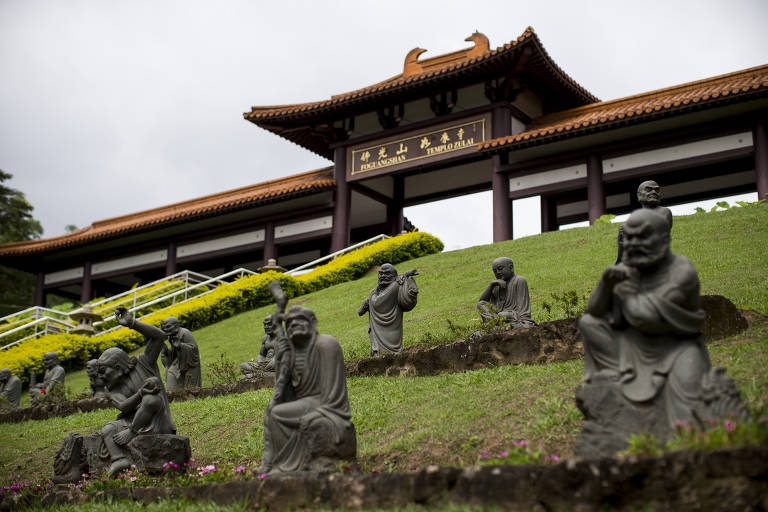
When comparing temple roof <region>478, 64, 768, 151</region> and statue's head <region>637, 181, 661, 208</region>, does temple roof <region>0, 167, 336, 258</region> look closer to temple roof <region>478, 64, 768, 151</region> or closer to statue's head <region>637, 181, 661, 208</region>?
temple roof <region>478, 64, 768, 151</region>

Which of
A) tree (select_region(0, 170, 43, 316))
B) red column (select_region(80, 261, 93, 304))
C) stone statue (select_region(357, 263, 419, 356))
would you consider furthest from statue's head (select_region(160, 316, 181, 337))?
tree (select_region(0, 170, 43, 316))

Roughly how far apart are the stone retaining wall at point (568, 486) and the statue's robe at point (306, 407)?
27.6 inches

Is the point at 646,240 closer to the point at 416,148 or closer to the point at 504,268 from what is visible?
the point at 504,268

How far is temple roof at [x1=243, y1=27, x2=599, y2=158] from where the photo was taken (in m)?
24.5

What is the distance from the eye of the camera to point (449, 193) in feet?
102

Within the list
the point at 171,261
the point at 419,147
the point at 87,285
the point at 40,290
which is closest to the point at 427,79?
the point at 419,147

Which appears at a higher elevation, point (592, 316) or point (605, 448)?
point (592, 316)

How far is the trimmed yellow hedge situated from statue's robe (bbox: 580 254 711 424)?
16846 millimetres

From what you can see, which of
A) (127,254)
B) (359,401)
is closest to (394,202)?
(127,254)

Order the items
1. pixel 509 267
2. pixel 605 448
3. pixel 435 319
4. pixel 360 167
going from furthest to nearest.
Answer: pixel 360 167 < pixel 435 319 < pixel 509 267 < pixel 605 448

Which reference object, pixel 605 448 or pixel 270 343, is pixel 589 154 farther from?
pixel 605 448

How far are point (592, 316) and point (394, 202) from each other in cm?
2566

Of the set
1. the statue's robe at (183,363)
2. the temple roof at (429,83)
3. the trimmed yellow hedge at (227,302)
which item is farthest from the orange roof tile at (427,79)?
the statue's robe at (183,363)

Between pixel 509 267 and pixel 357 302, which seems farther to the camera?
pixel 357 302
